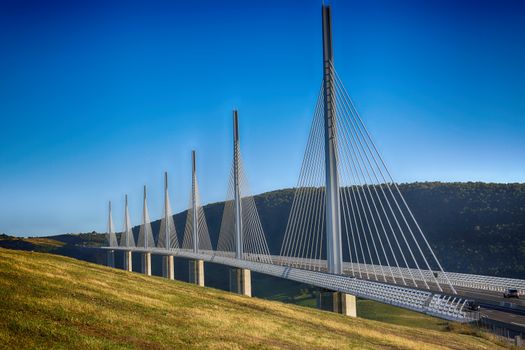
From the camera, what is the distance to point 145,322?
56.8 ft

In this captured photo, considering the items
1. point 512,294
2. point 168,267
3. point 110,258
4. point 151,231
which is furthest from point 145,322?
point 110,258

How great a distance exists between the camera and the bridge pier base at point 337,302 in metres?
35.6

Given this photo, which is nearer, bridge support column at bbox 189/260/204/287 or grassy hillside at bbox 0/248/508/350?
grassy hillside at bbox 0/248/508/350

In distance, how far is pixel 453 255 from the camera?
11388 centimetres

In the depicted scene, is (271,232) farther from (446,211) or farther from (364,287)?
(364,287)

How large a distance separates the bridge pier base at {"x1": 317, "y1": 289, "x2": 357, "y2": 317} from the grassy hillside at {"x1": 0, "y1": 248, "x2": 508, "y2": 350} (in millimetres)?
7277

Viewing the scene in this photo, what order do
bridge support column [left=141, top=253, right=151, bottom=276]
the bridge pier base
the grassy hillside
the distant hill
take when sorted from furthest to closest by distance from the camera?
bridge support column [left=141, top=253, right=151, bottom=276], the distant hill, the bridge pier base, the grassy hillside

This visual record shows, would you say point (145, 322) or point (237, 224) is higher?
point (237, 224)

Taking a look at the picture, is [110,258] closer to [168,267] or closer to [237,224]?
[168,267]

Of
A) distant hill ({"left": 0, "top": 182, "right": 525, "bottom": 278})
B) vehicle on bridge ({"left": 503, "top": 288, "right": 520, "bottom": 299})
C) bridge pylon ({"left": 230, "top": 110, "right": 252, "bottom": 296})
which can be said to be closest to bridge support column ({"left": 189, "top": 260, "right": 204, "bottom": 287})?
bridge pylon ({"left": 230, "top": 110, "right": 252, "bottom": 296})

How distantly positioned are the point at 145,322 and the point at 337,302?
21.2m

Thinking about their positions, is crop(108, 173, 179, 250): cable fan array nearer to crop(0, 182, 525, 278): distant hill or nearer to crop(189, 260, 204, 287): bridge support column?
crop(189, 260, 204, 287): bridge support column

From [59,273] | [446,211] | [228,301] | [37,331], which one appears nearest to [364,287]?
[228,301]

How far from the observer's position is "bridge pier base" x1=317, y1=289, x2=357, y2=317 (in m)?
35.6
